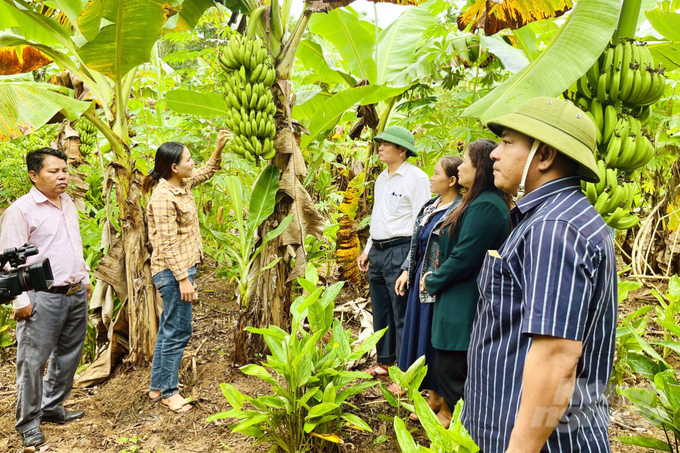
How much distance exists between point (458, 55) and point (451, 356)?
8.47ft

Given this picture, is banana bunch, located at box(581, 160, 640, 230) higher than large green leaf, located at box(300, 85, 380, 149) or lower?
lower

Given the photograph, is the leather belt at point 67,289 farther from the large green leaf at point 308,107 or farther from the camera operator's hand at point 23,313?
the large green leaf at point 308,107

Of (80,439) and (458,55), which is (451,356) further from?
(458,55)

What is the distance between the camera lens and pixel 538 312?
1019 millimetres

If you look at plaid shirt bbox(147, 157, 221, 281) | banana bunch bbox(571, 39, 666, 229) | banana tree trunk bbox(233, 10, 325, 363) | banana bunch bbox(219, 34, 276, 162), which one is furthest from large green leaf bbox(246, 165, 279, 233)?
banana bunch bbox(571, 39, 666, 229)

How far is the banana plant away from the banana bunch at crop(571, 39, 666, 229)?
2258 millimetres

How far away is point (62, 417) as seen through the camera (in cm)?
285

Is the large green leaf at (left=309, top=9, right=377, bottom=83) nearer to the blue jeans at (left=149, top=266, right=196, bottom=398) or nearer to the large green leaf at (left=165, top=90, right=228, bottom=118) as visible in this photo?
the large green leaf at (left=165, top=90, right=228, bottom=118)

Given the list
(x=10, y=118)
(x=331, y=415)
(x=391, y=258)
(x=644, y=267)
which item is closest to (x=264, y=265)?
(x=391, y=258)

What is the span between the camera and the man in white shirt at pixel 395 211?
3.06 metres

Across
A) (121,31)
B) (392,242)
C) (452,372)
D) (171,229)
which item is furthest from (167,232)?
(452,372)

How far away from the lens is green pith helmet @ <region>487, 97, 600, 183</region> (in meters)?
1.10

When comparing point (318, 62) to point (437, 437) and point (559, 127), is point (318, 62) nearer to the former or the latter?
point (559, 127)

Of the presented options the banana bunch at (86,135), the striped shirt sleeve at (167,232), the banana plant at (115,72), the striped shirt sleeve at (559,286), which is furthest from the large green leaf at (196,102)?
the striped shirt sleeve at (559,286)
